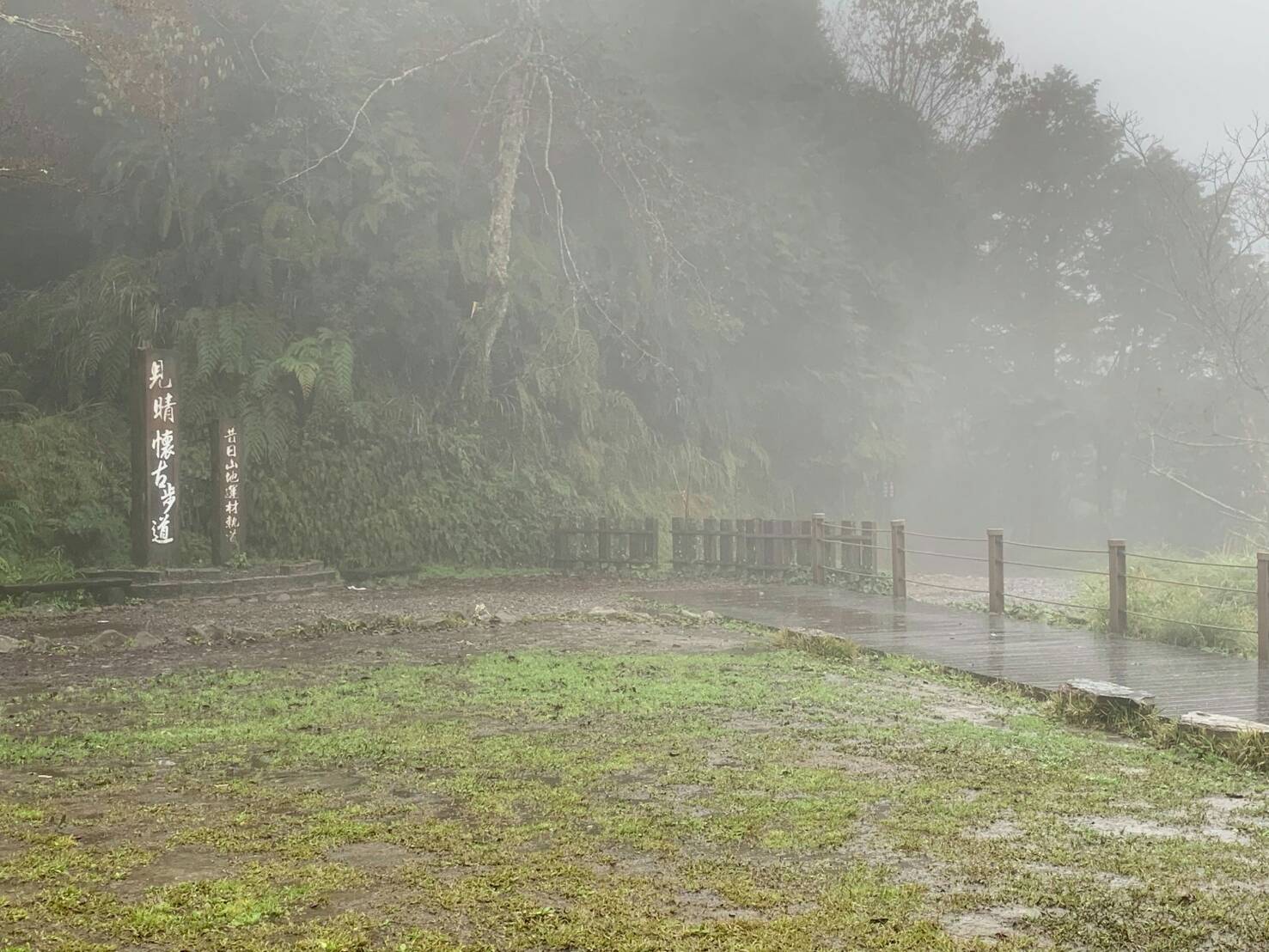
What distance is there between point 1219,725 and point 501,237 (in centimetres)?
1524

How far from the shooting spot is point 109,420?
1759cm

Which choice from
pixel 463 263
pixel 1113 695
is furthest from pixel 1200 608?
pixel 463 263

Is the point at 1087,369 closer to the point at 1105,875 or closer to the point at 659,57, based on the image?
the point at 659,57

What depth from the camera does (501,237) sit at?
784 inches

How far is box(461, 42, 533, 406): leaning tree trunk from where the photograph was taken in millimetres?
19875

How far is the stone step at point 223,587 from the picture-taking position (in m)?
14.3

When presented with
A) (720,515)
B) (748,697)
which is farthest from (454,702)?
(720,515)

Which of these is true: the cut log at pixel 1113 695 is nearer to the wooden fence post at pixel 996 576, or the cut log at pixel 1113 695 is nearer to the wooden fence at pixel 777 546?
the wooden fence post at pixel 996 576

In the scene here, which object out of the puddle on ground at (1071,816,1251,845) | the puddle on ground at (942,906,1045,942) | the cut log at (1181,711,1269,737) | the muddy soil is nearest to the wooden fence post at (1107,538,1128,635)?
the muddy soil

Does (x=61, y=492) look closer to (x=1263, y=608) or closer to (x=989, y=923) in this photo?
(x=1263, y=608)

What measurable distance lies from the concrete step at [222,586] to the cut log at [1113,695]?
1014cm

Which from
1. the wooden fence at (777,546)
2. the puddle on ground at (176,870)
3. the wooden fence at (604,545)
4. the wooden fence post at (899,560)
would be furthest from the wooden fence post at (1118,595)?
the wooden fence at (604,545)

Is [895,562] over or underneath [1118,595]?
over

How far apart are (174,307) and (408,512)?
14.9ft
